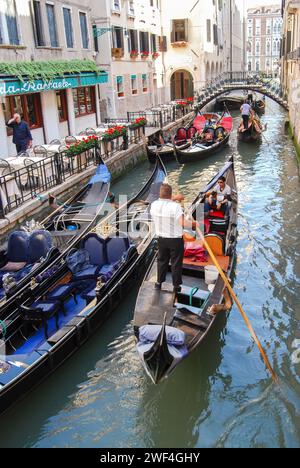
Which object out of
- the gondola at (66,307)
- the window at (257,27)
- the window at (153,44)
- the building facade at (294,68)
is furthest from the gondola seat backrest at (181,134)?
the window at (257,27)

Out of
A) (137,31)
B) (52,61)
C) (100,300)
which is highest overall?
(137,31)

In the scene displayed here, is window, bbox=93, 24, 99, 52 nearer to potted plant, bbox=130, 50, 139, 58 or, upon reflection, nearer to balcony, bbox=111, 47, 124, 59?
balcony, bbox=111, 47, 124, 59

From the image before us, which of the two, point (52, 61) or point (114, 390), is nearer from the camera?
point (114, 390)

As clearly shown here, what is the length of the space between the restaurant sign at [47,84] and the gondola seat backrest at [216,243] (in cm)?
545

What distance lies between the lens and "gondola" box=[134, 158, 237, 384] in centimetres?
344

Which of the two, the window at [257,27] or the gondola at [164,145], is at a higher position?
the window at [257,27]

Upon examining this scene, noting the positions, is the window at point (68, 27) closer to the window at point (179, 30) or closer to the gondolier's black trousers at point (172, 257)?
the gondolier's black trousers at point (172, 257)

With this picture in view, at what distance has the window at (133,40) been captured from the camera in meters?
16.6

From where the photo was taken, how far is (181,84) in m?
25.1

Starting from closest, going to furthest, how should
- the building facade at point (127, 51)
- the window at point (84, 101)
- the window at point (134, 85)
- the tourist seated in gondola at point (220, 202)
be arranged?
the tourist seated in gondola at point (220, 202) < the window at point (84, 101) < the building facade at point (127, 51) < the window at point (134, 85)
